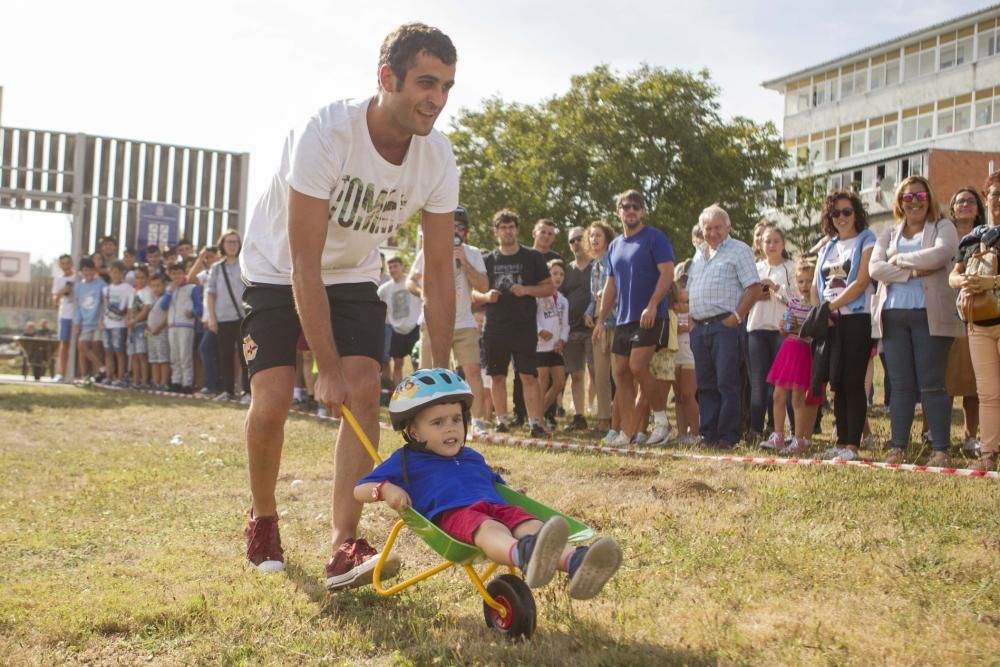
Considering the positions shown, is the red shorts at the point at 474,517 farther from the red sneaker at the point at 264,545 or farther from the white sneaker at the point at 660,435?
the white sneaker at the point at 660,435

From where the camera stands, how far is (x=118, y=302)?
59.9 feet

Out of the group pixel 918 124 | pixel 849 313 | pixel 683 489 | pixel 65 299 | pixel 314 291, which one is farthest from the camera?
pixel 918 124

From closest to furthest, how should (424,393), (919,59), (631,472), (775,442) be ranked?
(424,393), (631,472), (775,442), (919,59)

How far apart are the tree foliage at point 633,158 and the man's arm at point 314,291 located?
31828 mm

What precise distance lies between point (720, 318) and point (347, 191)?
5.57m

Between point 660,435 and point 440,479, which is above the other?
point 440,479

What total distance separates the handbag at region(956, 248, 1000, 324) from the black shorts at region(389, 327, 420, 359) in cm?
940

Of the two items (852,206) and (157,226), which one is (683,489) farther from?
(157,226)

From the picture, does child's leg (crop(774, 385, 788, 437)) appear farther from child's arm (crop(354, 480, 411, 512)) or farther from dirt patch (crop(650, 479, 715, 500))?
child's arm (crop(354, 480, 411, 512))

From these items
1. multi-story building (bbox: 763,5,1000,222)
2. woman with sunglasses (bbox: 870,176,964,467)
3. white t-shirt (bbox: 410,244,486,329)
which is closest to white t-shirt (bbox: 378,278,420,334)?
white t-shirt (bbox: 410,244,486,329)

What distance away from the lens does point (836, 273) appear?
28.0 ft

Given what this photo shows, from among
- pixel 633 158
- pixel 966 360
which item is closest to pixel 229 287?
pixel 966 360

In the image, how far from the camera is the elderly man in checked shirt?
930 centimetres

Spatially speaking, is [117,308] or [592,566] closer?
[592,566]
